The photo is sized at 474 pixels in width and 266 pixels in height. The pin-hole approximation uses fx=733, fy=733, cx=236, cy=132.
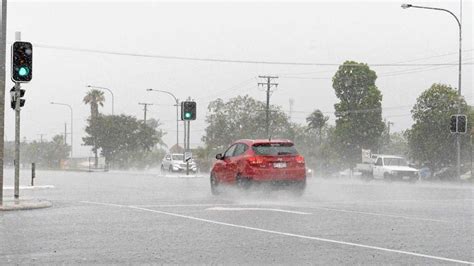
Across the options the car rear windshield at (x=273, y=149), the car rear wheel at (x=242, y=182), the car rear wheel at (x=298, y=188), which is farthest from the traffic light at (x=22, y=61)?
the car rear wheel at (x=298, y=188)

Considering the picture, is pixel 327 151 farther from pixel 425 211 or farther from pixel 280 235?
pixel 280 235

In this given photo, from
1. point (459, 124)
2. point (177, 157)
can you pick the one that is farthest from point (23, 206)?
point (177, 157)

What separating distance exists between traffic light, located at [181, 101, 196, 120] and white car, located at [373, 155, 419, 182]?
36.3 ft

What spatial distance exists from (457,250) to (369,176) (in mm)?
35537

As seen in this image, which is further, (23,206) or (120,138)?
(120,138)

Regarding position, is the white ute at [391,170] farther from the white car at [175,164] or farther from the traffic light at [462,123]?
the white car at [175,164]

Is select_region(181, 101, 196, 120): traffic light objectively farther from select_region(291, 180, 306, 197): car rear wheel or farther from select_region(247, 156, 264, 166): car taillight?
select_region(247, 156, 264, 166): car taillight

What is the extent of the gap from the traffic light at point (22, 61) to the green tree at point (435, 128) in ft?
139

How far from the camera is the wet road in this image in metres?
8.80

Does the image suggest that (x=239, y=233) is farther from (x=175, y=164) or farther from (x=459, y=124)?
(x=175, y=164)

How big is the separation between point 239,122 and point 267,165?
256 feet

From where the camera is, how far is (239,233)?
1135 cm

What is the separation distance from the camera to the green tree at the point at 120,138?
10200 cm

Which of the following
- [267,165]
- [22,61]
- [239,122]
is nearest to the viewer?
[22,61]
